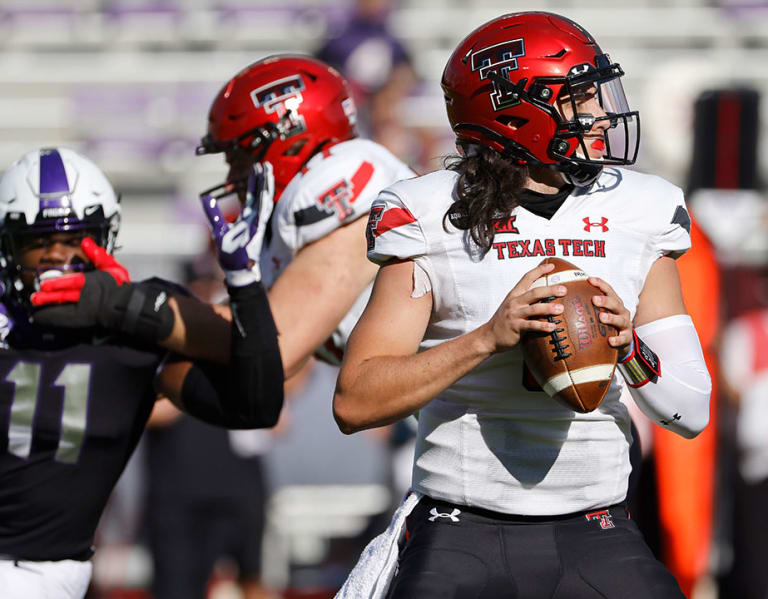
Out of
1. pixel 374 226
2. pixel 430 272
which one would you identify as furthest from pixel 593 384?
pixel 374 226

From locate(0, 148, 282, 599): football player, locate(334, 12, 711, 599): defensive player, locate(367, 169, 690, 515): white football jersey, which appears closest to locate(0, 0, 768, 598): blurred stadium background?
locate(0, 148, 282, 599): football player

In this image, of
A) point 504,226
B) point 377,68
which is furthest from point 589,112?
point 377,68

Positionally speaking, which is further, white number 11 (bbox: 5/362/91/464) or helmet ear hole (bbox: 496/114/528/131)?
white number 11 (bbox: 5/362/91/464)

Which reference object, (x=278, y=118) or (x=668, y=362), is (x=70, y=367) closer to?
(x=278, y=118)

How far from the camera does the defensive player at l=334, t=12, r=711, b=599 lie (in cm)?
241

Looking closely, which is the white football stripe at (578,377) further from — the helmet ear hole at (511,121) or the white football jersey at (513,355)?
the helmet ear hole at (511,121)

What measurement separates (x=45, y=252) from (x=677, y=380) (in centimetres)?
170

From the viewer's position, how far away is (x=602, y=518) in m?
2.53

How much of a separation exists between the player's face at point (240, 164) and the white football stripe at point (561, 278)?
1.63 metres

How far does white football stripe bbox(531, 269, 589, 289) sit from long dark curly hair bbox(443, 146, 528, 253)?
165 mm

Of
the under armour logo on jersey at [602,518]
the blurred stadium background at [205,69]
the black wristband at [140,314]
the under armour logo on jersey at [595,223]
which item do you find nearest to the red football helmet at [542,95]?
the under armour logo on jersey at [595,223]

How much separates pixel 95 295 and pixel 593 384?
141 centimetres

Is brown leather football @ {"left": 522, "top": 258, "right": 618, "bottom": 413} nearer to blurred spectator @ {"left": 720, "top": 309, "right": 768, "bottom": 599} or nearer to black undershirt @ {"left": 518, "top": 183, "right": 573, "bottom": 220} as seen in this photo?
black undershirt @ {"left": 518, "top": 183, "right": 573, "bottom": 220}

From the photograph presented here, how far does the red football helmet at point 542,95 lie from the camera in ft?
8.54
